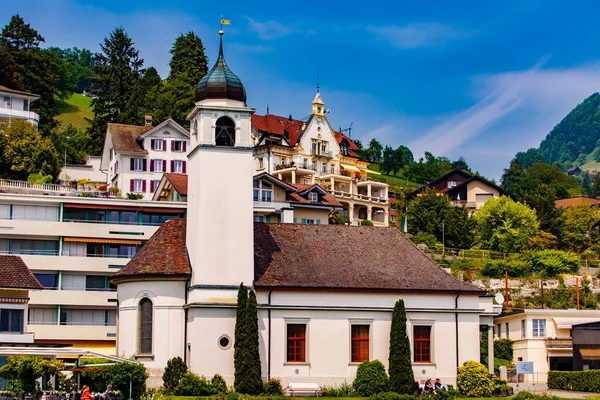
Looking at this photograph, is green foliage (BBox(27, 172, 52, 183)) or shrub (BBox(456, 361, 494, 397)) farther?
green foliage (BBox(27, 172, 52, 183))

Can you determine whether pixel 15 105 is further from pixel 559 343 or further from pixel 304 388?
pixel 304 388

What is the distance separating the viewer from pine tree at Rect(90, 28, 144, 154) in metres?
128

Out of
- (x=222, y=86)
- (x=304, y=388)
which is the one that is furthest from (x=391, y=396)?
(x=222, y=86)

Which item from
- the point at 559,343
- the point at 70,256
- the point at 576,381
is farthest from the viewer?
the point at 70,256

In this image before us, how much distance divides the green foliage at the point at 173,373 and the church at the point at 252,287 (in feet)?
2.38

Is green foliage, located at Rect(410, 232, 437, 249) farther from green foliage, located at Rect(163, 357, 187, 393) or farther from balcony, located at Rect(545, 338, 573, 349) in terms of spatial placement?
green foliage, located at Rect(163, 357, 187, 393)

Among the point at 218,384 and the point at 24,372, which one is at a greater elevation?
the point at 24,372

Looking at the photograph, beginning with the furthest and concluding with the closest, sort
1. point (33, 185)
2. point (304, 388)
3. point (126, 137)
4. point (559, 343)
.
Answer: point (126, 137), point (33, 185), point (559, 343), point (304, 388)

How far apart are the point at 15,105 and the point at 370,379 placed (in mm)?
73858

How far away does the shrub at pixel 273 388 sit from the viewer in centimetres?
5500

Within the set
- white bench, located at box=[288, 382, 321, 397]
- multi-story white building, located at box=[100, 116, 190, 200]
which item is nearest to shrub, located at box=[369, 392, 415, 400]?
white bench, located at box=[288, 382, 321, 397]

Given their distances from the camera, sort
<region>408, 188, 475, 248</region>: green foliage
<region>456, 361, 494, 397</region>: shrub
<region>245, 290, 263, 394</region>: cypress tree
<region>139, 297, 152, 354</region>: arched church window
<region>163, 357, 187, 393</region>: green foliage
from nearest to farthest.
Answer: <region>245, 290, 263, 394</region>: cypress tree → <region>163, 357, 187, 393</region>: green foliage → <region>139, 297, 152, 354</region>: arched church window → <region>456, 361, 494, 397</region>: shrub → <region>408, 188, 475, 248</region>: green foliage

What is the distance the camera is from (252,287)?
5738 centimetres

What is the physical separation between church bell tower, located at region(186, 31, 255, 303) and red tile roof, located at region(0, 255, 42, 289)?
10.1 meters
